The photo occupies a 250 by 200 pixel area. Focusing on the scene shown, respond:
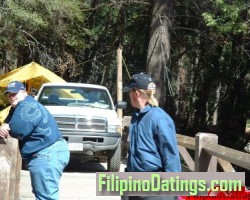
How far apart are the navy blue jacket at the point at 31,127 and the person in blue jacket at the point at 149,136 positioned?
4.63 feet

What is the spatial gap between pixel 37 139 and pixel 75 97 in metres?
6.40

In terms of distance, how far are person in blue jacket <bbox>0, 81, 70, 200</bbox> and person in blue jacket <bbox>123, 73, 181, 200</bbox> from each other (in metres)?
1.41

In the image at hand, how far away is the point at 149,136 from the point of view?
166 inches

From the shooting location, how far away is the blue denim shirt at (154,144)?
4.14 m

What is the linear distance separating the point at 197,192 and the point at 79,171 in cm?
718

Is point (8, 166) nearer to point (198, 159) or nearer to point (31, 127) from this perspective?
point (31, 127)

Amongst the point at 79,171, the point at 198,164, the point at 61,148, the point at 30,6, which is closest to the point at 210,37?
the point at 30,6

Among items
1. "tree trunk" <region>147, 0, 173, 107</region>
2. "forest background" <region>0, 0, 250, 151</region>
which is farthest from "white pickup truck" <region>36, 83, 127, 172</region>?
"forest background" <region>0, 0, 250, 151</region>

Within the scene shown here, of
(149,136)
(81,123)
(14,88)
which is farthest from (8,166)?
(81,123)

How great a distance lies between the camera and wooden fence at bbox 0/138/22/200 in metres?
5.50

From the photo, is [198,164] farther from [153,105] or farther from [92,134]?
[92,134]

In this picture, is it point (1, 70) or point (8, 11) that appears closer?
point (8, 11)

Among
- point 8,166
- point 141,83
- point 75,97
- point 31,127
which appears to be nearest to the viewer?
point 141,83

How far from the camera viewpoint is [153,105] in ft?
14.2
